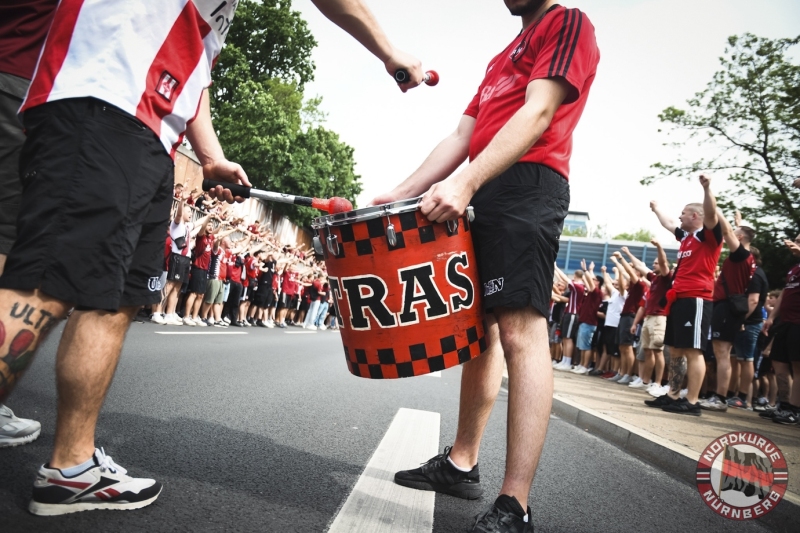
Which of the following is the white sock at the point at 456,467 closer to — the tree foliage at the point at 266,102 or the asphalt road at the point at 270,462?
the asphalt road at the point at 270,462

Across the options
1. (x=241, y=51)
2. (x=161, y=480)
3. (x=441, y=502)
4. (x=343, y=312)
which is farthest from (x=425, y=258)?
(x=241, y=51)

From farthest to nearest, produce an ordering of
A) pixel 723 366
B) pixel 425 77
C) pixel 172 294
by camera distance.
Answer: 1. pixel 172 294
2. pixel 723 366
3. pixel 425 77

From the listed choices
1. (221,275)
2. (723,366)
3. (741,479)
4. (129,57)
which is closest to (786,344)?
(723,366)

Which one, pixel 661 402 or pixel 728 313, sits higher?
pixel 728 313

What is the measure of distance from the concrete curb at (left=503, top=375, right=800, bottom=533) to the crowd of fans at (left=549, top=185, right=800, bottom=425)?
4.58 feet

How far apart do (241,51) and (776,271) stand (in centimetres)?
2328

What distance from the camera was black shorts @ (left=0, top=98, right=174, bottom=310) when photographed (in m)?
1.36

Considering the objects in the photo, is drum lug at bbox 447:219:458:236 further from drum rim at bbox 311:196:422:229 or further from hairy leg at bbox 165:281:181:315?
hairy leg at bbox 165:281:181:315

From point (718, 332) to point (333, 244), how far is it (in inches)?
249

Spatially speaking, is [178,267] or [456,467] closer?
[456,467]

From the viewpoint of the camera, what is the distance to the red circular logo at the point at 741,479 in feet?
9.11

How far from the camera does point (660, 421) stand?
4934mm

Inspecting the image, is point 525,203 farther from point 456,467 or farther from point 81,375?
point 81,375

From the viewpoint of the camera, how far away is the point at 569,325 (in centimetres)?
1287
